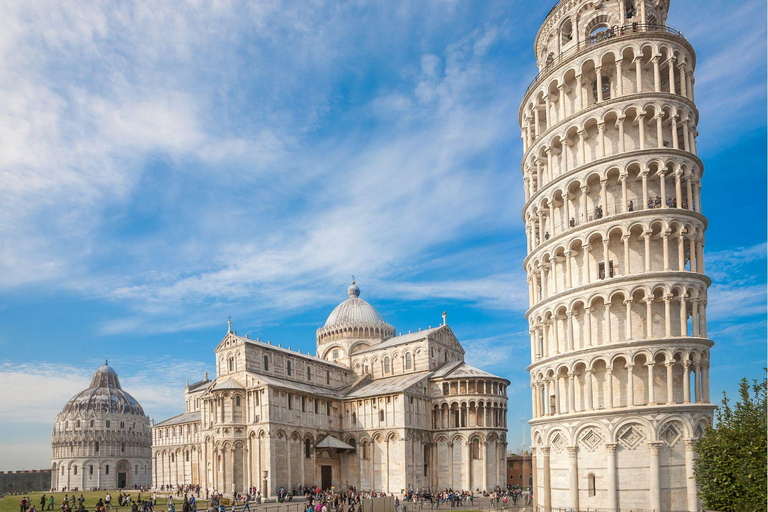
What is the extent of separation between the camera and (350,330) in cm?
8250

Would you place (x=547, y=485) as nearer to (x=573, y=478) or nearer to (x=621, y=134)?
(x=573, y=478)

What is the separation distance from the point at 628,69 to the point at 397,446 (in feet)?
142

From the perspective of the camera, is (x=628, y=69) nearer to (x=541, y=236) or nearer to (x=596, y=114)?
(x=596, y=114)

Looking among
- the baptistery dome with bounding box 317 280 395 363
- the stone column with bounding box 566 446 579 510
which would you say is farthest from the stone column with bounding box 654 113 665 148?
the baptistery dome with bounding box 317 280 395 363

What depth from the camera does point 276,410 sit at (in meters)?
60.0

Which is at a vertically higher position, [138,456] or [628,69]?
[628,69]

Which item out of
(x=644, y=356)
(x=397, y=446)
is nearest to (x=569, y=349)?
(x=644, y=356)

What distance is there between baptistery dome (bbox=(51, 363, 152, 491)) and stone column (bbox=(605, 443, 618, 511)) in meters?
109

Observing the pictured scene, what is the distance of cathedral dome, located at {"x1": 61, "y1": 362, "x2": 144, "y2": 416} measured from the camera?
4956 inches

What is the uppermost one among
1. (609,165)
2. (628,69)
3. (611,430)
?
(628,69)

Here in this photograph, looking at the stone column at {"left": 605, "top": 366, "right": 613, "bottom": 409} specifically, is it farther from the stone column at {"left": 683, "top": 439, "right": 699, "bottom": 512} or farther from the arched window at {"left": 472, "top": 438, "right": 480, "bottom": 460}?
the arched window at {"left": 472, "top": 438, "right": 480, "bottom": 460}

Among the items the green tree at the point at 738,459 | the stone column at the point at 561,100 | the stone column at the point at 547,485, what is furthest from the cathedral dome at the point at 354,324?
the green tree at the point at 738,459

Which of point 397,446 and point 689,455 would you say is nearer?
point 689,455

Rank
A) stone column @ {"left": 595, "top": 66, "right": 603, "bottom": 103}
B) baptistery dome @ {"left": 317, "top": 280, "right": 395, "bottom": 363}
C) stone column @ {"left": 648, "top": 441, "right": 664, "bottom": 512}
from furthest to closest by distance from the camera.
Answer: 1. baptistery dome @ {"left": 317, "top": 280, "right": 395, "bottom": 363}
2. stone column @ {"left": 595, "top": 66, "right": 603, "bottom": 103}
3. stone column @ {"left": 648, "top": 441, "right": 664, "bottom": 512}
